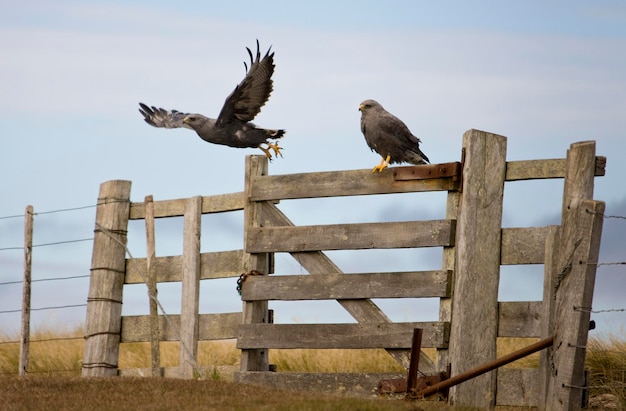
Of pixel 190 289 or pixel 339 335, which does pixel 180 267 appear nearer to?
pixel 190 289

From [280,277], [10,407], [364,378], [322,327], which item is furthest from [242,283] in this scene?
[10,407]

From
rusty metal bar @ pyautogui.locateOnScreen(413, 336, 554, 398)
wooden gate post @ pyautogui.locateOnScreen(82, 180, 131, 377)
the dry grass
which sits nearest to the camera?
the dry grass

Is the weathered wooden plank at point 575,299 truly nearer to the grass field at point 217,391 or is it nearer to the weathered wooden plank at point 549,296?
the weathered wooden plank at point 549,296

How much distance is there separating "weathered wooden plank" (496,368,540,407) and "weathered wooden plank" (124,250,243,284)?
3.34 meters

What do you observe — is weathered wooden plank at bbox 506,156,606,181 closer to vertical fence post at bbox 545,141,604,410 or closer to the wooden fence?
the wooden fence

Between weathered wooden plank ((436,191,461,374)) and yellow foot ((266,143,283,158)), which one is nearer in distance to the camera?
weathered wooden plank ((436,191,461,374))

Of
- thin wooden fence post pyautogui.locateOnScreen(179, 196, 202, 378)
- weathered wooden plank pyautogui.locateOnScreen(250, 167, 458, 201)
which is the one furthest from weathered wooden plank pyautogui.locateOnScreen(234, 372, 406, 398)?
weathered wooden plank pyautogui.locateOnScreen(250, 167, 458, 201)

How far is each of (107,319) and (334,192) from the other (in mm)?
4097

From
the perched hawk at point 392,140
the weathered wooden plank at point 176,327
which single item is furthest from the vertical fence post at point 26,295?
the perched hawk at point 392,140

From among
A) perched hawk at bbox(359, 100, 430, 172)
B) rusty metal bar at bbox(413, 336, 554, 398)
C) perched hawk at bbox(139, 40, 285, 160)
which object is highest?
perched hawk at bbox(139, 40, 285, 160)

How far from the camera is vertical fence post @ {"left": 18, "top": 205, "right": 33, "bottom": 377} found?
12.3 meters

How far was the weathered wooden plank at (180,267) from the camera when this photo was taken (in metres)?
10.4

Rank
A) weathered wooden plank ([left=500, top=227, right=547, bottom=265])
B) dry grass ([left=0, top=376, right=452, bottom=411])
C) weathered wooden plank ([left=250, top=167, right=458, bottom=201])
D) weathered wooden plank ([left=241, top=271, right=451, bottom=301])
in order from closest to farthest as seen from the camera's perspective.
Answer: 1. dry grass ([left=0, top=376, right=452, bottom=411])
2. weathered wooden plank ([left=500, top=227, right=547, bottom=265])
3. weathered wooden plank ([left=241, top=271, right=451, bottom=301])
4. weathered wooden plank ([left=250, top=167, right=458, bottom=201])

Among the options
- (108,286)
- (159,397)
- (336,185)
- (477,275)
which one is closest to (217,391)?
(159,397)
